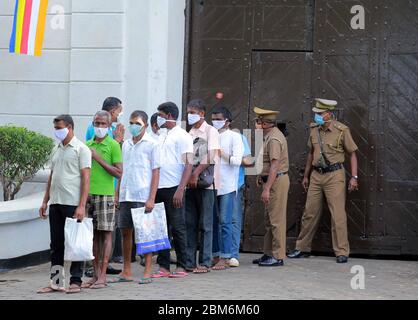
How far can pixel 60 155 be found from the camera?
8.66 metres

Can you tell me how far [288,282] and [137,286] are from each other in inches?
62.6

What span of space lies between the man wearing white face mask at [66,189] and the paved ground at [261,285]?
25 centimetres

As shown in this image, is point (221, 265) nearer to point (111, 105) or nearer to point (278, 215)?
point (278, 215)

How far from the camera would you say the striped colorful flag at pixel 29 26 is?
37.4ft

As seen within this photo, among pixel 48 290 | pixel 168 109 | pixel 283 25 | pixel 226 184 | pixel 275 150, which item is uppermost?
pixel 283 25

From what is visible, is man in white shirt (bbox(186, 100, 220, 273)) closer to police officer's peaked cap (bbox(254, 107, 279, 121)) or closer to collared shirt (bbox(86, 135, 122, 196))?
police officer's peaked cap (bbox(254, 107, 279, 121))

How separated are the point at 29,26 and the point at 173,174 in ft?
10.5

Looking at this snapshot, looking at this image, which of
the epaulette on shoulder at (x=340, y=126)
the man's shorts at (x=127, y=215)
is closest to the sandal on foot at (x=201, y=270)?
the man's shorts at (x=127, y=215)

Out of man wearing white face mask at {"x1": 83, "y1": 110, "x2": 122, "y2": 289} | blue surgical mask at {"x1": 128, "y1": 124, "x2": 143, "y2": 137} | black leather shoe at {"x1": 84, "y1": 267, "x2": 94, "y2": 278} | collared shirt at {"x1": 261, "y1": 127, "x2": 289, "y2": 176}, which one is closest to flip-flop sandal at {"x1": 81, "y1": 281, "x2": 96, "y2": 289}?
man wearing white face mask at {"x1": 83, "y1": 110, "x2": 122, "y2": 289}

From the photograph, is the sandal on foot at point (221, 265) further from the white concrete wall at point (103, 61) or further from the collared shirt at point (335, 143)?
the white concrete wall at point (103, 61)

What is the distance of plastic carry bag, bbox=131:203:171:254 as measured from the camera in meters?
9.01

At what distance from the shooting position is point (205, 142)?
10.0m

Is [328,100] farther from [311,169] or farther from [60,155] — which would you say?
[60,155]

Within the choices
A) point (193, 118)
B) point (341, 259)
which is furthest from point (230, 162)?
point (341, 259)
